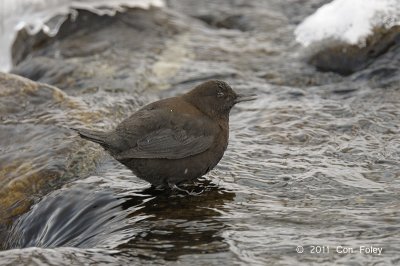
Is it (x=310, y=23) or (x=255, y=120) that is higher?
(x=310, y=23)

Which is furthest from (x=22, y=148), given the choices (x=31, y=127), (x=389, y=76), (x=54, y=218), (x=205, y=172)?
(x=389, y=76)

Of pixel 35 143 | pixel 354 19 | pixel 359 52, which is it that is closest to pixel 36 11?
pixel 354 19

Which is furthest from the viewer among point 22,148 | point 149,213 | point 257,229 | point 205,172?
point 22,148

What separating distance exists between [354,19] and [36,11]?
4384 millimetres

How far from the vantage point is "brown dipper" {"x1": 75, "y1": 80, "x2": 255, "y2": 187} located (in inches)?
203

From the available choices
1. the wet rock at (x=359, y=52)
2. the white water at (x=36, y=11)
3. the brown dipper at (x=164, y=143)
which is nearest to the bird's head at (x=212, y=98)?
the brown dipper at (x=164, y=143)

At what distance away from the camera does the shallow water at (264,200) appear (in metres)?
4.13

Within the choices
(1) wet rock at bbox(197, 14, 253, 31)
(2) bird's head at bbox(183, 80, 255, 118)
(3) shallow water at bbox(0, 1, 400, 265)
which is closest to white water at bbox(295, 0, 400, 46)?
(3) shallow water at bbox(0, 1, 400, 265)

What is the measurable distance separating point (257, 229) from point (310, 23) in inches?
199

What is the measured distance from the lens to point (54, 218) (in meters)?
5.24

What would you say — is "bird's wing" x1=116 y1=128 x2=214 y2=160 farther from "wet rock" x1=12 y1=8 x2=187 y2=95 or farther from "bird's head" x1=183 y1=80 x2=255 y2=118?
"wet rock" x1=12 y1=8 x2=187 y2=95

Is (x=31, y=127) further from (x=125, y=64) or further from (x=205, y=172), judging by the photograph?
(x=125, y=64)

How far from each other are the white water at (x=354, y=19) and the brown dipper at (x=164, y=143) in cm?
334

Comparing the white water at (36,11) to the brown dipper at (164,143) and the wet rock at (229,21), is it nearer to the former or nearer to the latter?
the wet rock at (229,21)
